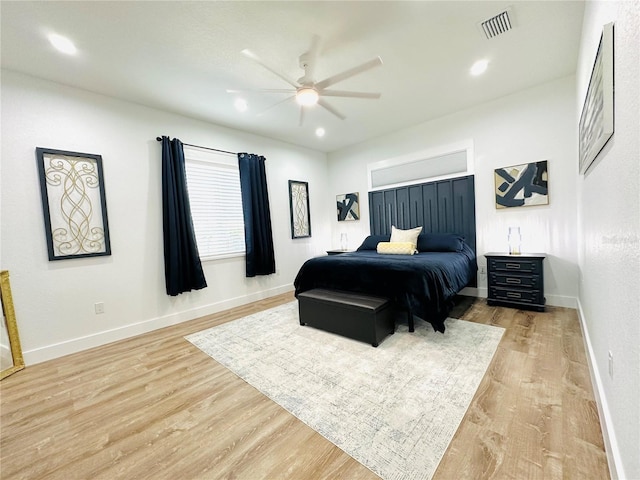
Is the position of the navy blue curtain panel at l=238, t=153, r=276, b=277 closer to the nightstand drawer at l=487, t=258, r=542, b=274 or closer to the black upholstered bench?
the black upholstered bench

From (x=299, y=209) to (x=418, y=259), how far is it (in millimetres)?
2785

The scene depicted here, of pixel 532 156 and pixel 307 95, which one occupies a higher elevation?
pixel 307 95

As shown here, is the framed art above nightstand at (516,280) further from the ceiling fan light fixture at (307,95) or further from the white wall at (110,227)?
the white wall at (110,227)

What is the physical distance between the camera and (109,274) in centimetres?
300

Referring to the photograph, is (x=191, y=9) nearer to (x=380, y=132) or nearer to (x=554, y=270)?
(x=380, y=132)

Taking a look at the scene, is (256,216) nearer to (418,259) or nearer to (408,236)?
(408,236)

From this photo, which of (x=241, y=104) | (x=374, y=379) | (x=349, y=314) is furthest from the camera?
(x=241, y=104)

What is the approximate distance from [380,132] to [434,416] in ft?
14.3

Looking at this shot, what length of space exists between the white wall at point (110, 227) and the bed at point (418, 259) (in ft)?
6.03

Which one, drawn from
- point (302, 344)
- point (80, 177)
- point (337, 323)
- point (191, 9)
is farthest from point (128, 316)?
point (191, 9)

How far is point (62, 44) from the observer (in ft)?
7.15

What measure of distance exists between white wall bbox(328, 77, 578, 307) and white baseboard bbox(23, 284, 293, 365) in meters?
3.82

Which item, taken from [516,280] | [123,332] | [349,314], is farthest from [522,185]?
[123,332]

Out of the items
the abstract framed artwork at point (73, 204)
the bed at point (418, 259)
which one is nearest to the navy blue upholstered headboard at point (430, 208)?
the bed at point (418, 259)
